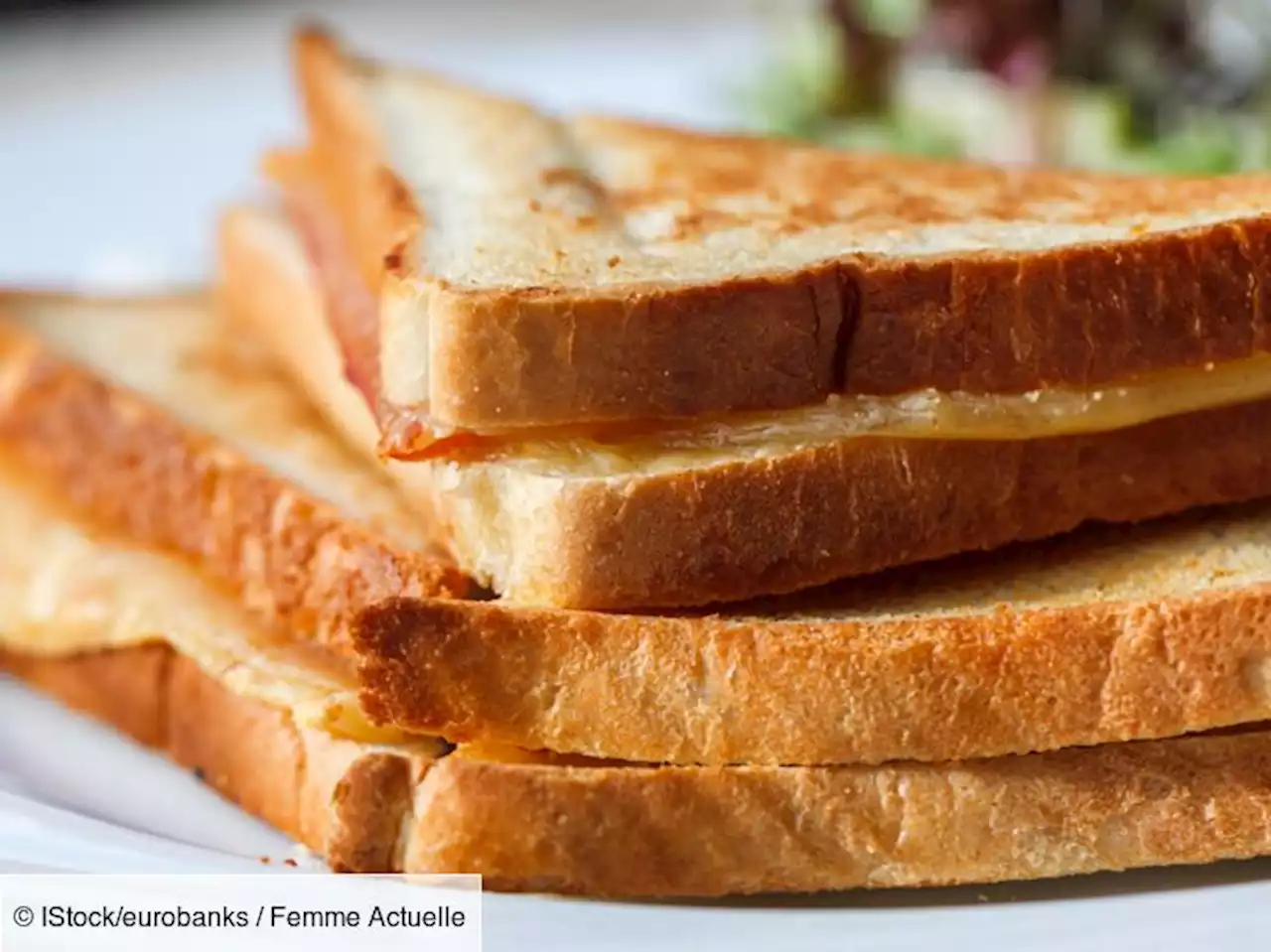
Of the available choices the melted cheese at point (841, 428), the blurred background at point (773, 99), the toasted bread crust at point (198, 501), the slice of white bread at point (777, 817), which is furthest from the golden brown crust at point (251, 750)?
the blurred background at point (773, 99)

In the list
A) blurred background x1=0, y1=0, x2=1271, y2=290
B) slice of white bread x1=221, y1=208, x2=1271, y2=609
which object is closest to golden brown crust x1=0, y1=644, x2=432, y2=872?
slice of white bread x1=221, y1=208, x2=1271, y2=609

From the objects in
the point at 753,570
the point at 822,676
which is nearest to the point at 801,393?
the point at 753,570

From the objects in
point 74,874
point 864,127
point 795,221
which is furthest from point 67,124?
point 74,874

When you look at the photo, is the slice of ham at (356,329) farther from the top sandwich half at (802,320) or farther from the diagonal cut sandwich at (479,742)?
the diagonal cut sandwich at (479,742)

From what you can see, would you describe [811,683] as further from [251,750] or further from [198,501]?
[198,501]

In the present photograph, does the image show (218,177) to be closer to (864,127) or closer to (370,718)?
(864,127)

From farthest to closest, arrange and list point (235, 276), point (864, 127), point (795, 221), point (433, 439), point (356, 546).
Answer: point (864, 127), point (235, 276), point (795, 221), point (356, 546), point (433, 439)
